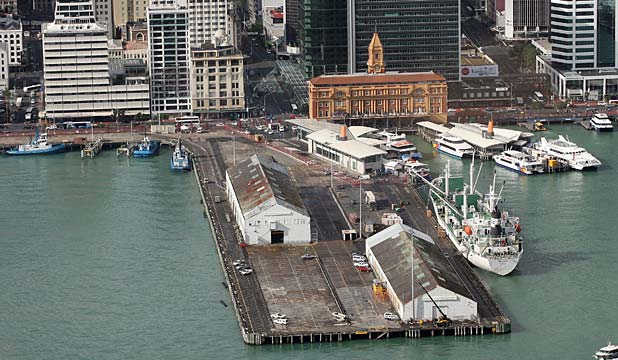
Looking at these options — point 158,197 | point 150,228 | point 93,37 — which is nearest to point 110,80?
point 93,37

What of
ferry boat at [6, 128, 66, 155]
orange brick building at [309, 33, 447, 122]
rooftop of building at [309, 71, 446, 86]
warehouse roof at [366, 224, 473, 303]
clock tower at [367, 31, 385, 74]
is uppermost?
clock tower at [367, 31, 385, 74]

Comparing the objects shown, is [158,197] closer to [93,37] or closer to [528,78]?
[93,37]

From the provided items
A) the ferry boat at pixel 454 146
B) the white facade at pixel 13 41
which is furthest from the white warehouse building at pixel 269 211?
the white facade at pixel 13 41

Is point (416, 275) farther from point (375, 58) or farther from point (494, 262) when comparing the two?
point (375, 58)

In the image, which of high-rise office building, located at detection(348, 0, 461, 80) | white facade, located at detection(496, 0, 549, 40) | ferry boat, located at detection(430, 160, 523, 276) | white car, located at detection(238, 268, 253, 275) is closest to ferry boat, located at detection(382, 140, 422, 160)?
high-rise office building, located at detection(348, 0, 461, 80)

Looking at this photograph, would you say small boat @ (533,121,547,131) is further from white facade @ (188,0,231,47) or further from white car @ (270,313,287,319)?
white car @ (270,313,287,319)

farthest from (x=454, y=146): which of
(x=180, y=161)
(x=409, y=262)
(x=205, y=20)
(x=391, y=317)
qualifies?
(x=391, y=317)
